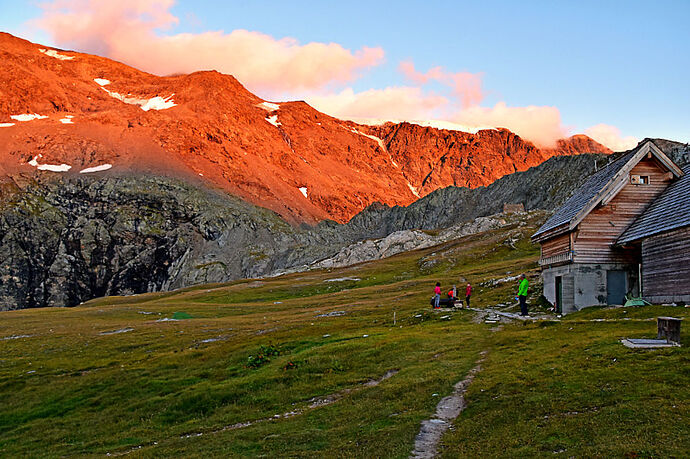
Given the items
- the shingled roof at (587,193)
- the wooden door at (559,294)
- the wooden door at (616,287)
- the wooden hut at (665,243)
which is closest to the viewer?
the wooden hut at (665,243)

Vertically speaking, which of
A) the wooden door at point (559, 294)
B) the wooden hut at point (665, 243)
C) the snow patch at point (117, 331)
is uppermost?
the wooden hut at point (665, 243)

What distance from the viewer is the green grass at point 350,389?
1606cm

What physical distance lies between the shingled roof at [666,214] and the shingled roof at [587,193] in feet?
12.3

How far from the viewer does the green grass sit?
52.7 feet

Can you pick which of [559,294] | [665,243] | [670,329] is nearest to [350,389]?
[670,329]

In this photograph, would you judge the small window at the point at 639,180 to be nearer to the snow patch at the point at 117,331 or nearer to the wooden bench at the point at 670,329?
the wooden bench at the point at 670,329

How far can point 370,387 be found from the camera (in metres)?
26.4

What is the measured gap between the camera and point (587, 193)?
46.3 meters

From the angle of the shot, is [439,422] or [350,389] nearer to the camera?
[439,422]

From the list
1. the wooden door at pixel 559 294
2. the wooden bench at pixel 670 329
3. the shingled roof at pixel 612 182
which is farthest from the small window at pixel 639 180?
the wooden bench at pixel 670 329

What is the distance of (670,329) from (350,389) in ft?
48.5

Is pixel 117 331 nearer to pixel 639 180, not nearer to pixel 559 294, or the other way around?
pixel 559 294

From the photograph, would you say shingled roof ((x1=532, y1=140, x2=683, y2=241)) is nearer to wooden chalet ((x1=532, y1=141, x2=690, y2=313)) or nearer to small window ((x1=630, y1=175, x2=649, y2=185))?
wooden chalet ((x1=532, y1=141, x2=690, y2=313))

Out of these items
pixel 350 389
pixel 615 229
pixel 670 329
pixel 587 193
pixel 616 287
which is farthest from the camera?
pixel 587 193
